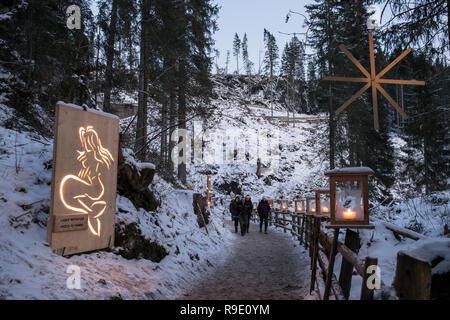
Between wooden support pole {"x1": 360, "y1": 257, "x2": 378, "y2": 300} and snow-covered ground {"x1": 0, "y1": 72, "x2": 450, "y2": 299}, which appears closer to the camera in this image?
wooden support pole {"x1": 360, "y1": 257, "x2": 378, "y2": 300}

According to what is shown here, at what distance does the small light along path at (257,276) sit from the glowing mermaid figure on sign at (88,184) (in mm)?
2252

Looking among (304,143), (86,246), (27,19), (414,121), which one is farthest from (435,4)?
(304,143)

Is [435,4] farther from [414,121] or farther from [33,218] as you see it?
[33,218]

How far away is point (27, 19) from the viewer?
36.3ft

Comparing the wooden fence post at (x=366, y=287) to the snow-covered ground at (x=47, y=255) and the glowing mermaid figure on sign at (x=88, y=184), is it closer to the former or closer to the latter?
the snow-covered ground at (x=47, y=255)

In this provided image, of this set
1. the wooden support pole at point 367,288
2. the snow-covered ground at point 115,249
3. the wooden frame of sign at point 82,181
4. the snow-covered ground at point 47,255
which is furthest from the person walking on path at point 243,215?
the wooden support pole at point 367,288

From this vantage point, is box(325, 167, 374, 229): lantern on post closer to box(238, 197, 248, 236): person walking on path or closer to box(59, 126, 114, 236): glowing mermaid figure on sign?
box(59, 126, 114, 236): glowing mermaid figure on sign

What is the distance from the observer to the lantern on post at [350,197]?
15.6 ft

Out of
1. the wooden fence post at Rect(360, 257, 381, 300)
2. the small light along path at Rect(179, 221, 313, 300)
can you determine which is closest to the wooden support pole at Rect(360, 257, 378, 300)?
the wooden fence post at Rect(360, 257, 381, 300)

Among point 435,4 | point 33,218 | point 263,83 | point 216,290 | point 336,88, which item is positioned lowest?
point 216,290

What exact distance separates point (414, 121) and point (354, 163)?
31.7ft

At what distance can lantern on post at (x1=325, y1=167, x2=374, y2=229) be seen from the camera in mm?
4750

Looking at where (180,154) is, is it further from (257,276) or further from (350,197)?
(350,197)

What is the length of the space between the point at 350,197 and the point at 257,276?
3421mm
